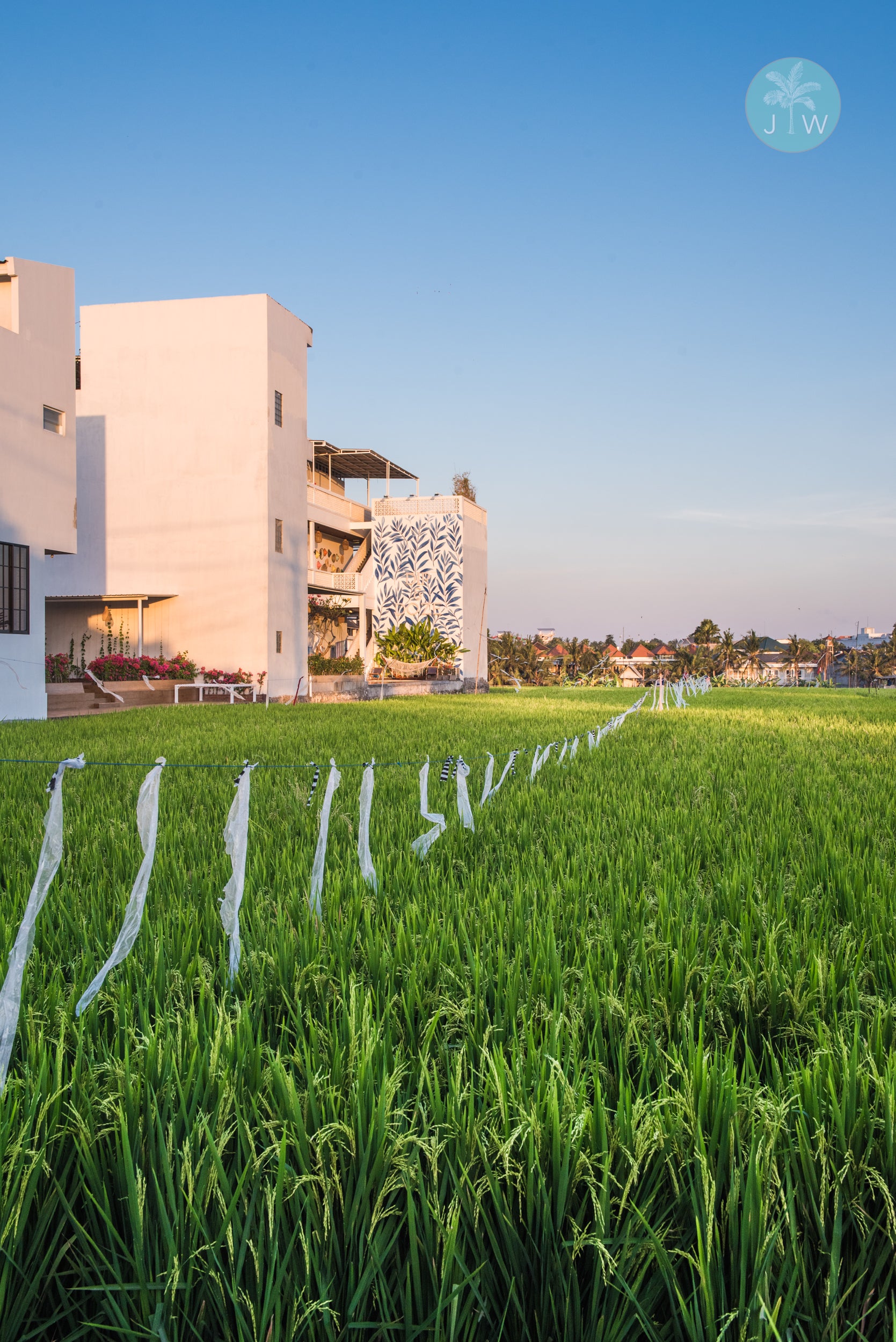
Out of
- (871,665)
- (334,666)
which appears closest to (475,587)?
(334,666)

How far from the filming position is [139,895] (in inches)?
98.6

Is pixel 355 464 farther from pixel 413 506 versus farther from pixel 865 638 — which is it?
pixel 865 638

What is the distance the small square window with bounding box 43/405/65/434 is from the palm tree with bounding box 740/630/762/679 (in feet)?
269

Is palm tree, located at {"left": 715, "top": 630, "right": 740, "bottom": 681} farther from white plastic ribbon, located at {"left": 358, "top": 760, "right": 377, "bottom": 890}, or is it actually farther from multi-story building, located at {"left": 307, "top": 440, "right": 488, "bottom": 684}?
white plastic ribbon, located at {"left": 358, "top": 760, "right": 377, "bottom": 890}

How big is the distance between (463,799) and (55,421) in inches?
523

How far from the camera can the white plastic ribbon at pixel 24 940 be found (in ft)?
6.43

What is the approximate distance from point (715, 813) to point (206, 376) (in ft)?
69.7

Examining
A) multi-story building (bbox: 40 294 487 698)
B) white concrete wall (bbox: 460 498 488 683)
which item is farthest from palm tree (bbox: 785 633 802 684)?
multi-story building (bbox: 40 294 487 698)

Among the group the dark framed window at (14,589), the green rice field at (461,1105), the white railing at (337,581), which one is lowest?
the green rice field at (461,1105)

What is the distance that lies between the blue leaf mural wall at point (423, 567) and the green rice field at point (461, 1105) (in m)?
32.8

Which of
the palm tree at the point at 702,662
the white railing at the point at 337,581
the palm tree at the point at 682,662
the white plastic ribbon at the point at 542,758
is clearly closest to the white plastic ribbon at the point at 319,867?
the white plastic ribbon at the point at 542,758

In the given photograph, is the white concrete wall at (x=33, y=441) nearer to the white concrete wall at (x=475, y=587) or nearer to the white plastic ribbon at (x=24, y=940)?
the white plastic ribbon at (x=24, y=940)

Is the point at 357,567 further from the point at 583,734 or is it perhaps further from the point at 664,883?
the point at 664,883

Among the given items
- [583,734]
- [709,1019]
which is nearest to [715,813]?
[709,1019]
